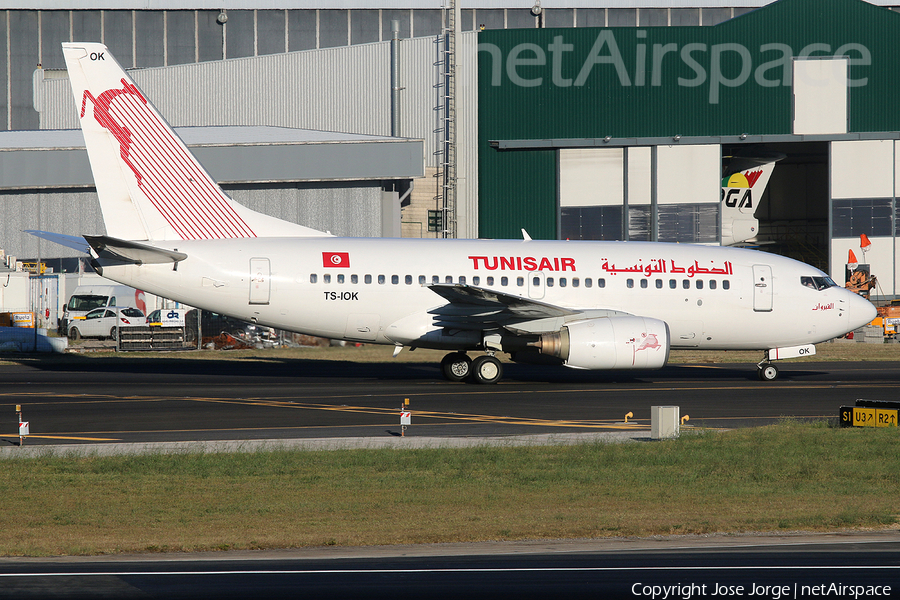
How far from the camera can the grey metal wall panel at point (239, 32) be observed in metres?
76.9

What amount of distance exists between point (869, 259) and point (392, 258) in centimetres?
3782

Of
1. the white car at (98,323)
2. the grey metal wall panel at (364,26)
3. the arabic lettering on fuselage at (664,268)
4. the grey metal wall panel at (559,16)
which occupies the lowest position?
Result: the white car at (98,323)

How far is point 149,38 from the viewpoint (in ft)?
249

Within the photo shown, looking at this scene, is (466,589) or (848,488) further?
(848,488)

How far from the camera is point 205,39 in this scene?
3029 inches

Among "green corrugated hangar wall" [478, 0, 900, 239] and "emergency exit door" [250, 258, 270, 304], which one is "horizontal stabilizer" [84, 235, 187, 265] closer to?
"emergency exit door" [250, 258, 270, 304]

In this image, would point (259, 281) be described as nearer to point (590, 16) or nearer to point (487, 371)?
point (487, 371)

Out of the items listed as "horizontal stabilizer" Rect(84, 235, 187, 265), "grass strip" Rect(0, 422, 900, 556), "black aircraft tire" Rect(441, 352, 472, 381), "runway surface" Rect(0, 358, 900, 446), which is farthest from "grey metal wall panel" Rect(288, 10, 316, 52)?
"grass strip" Rect(0, 422, 900, 556)

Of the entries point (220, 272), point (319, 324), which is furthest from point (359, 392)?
point (220, 272)

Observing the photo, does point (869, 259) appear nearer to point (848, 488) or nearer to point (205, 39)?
point (848, 488)

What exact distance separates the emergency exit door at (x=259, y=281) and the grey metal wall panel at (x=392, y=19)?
55246 mm

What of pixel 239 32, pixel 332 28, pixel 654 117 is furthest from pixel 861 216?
pixel 239 32

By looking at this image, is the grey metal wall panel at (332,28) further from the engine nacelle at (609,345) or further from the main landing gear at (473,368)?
the engine nacelle at (609,345)

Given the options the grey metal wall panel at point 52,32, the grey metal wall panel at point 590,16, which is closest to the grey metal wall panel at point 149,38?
the grey metal wall panel at point 52,32
